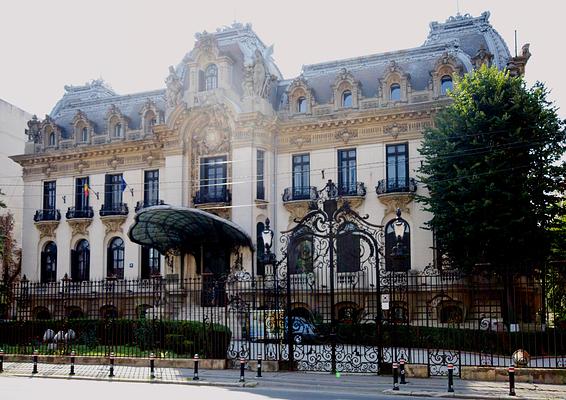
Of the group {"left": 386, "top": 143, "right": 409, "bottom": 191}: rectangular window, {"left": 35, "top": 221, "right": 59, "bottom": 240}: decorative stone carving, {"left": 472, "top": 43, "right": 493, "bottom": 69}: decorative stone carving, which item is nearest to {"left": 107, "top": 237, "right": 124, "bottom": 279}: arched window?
{"left": 35, "top": 221, "right": 59, "bottom": 240}: decorative stone carving

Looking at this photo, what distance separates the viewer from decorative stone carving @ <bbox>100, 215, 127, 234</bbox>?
147 ft

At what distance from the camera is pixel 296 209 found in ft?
132

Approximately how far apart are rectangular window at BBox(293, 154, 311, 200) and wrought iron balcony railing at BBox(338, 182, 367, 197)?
6.96 ft

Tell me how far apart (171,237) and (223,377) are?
1964 cm

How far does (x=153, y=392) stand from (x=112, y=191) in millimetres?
29919

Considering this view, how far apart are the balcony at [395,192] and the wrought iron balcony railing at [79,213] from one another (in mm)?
19928

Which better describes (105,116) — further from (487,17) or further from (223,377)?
→ (223,377)

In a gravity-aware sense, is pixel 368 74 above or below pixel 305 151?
above

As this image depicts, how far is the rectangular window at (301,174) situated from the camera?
40.7 metres

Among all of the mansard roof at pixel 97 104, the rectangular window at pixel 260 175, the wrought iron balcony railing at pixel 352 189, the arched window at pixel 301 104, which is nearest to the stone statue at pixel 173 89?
A: the mansard roof at pixel 97 104

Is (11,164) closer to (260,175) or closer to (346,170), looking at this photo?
(260,175)

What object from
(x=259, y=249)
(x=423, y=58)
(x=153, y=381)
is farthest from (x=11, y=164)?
(x=153, y=381)

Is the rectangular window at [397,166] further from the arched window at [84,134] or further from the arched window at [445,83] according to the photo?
the arched window at [84,134]

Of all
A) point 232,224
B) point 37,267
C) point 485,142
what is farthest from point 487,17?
point 37,267
